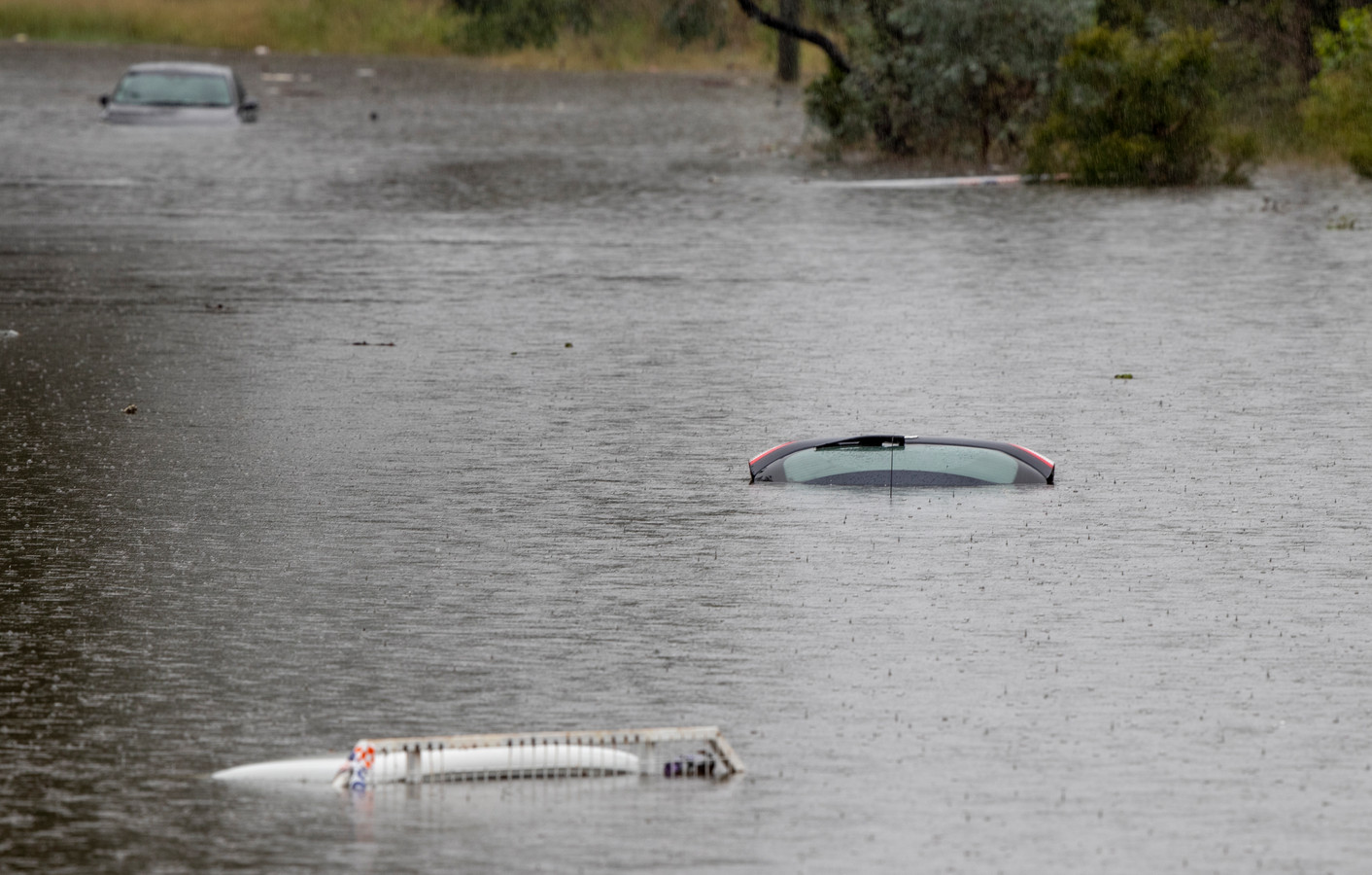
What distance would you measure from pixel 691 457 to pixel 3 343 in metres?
6.45

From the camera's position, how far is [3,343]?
1770 centimetres

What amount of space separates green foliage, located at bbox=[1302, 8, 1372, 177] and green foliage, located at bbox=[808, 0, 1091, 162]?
3484 mm

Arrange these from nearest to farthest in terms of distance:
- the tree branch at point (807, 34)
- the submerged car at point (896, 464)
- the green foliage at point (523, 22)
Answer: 1. the submerged car at point (896, 464)
2. the tree branch at point (807, 34)
3. the green foliage at point (523, 22)

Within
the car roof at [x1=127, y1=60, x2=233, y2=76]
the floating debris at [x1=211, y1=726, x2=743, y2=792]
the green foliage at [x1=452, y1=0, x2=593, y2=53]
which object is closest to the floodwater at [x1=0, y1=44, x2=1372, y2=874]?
the floating debris at [x1=211, y1=726, x2=743, y2=792]

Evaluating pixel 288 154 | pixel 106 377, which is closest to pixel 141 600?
pixel 106 377

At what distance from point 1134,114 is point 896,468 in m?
20.4

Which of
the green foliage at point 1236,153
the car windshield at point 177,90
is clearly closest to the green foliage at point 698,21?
the car windshield at point 177,90

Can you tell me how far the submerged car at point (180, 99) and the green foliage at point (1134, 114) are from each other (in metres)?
14.6

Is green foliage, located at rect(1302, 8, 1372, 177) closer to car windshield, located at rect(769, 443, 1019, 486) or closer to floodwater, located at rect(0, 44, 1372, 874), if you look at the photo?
floodwater, located at rect(0, 44, 1372, 874)

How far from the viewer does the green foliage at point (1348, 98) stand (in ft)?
108

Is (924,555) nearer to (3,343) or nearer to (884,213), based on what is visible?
(3,343)

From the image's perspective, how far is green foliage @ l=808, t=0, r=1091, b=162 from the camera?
34469mm

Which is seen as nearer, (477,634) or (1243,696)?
Answer: (1243,696)

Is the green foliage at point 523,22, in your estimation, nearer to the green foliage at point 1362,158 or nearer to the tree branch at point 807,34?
the tree branch at point 807,34
